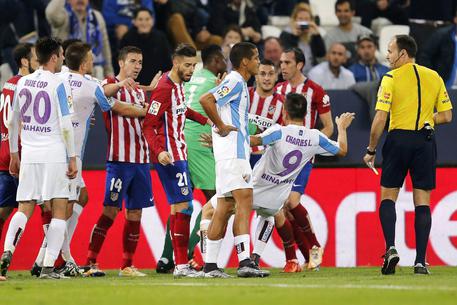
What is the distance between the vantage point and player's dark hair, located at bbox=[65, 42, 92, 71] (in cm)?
1236

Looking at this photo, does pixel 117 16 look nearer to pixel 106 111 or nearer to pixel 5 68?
pixel 5 68

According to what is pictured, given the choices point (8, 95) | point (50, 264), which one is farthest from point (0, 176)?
point (50, 264)

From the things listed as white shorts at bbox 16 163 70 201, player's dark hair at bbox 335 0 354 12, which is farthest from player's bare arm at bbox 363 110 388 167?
player's dark hair at bbox 335 0 354 12

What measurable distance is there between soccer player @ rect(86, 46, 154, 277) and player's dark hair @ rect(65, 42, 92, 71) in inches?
15.8

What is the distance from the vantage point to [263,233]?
41.1 feet

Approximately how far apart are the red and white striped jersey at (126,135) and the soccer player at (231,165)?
157 cm

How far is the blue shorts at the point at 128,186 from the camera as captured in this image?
12750 mm

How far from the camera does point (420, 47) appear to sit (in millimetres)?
17625

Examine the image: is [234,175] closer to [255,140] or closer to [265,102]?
[255,140]

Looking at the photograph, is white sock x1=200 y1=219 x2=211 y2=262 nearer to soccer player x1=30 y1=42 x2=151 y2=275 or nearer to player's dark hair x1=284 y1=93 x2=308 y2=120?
soccer player x1=30 y1=42 x2=151 y2=275

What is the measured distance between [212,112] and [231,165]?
19.9 inches

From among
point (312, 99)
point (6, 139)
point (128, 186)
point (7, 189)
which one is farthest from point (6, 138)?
point (312, 99)

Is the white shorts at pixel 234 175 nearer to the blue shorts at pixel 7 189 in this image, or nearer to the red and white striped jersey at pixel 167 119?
the red and white striped jersey at pixel 167 119

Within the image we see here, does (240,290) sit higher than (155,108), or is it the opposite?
(155,108)
